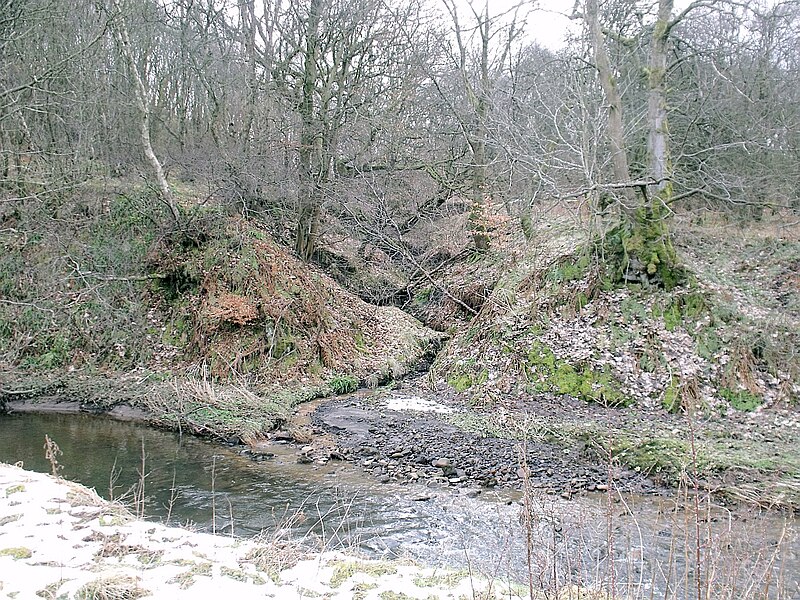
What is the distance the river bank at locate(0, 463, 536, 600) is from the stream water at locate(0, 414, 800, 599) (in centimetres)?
61

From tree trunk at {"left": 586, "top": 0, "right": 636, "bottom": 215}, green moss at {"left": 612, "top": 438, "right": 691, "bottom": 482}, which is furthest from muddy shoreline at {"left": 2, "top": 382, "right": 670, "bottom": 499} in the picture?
tree trunk at {"left": 586, "top": 0, "right": 636, "bottom": 215}

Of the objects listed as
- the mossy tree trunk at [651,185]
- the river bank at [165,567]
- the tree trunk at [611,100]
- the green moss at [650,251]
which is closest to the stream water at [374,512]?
the river bank at [165,567]

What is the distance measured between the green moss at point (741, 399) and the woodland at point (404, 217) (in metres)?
0.09

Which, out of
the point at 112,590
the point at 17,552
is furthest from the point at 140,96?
the point at 112,590

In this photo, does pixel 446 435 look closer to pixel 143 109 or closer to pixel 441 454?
pixel 441 454

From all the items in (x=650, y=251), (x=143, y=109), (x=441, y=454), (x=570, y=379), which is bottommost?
(x=441, y=454)

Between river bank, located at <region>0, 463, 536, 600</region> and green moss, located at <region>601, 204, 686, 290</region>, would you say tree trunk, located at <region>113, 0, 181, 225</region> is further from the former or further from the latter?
river bank, located at <region>0, 463, 536, 600</region>

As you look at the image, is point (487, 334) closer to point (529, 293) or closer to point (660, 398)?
point (529, 293)

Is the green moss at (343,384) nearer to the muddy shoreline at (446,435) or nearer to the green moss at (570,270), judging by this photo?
the muddy shoreline at (446,435)

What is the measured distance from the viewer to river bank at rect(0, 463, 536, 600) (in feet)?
15.9

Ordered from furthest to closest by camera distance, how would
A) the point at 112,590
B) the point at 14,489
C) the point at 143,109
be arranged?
1. the point at 143,109
2. the point at 14,489
3. the point at 112,590

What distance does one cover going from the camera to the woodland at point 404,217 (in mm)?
13203

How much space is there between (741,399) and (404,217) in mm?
11675

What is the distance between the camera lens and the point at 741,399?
11.9m
